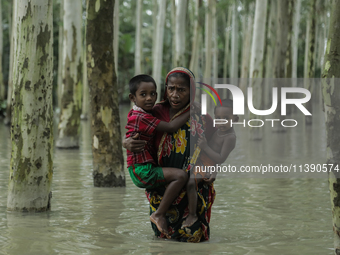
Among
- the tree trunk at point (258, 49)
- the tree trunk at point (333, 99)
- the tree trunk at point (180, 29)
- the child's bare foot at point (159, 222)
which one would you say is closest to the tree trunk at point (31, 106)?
the child's bare foot at point (159, 222)

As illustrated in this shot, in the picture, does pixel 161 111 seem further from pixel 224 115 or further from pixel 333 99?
pixel 333 99

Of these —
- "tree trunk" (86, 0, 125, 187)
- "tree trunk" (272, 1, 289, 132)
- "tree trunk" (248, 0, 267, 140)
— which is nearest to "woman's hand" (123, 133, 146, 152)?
"tree trunk" (86, 0, 125, 187)

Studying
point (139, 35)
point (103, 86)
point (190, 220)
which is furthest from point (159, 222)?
point (139, 35)

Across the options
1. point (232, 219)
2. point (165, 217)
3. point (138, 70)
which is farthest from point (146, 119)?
point (138, 70)

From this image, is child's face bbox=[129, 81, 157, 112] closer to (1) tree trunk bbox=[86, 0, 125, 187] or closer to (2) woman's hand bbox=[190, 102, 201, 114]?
(2) woman's hand bbox=[190, 102, 201, 114]

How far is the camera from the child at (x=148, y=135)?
4020 millimetres

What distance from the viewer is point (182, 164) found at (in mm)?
4105

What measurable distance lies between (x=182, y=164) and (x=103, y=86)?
3240 mm

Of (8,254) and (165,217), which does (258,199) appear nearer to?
(165,217)

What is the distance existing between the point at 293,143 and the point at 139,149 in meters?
10.0

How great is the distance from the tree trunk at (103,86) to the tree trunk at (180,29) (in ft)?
42.9

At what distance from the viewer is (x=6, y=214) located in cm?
542

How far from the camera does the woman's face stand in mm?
4012

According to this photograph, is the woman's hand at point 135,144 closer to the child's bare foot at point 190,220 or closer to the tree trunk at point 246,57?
the child's bare foot at point 190,220
